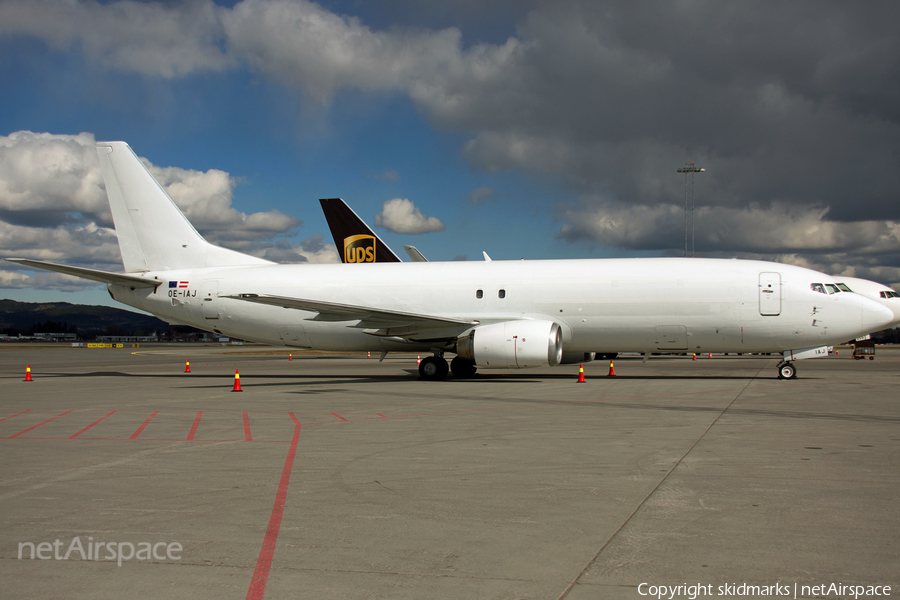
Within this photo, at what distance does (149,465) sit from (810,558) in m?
7.23

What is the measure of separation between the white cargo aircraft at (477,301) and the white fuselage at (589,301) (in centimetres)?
4

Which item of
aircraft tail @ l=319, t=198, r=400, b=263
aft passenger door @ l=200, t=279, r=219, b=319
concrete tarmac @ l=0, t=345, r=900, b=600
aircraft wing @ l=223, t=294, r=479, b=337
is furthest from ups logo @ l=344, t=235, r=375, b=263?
concrete tarmac @ l=0, t=345, r=900, b=600

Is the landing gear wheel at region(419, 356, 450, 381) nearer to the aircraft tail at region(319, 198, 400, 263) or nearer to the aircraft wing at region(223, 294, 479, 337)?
the aircraft wing at region(223, 294, 479, 337)

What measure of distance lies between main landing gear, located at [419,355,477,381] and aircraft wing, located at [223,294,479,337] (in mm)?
1339

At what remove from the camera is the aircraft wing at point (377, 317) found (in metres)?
20.1

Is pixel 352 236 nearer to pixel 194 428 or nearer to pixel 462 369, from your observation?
pixel 462 369

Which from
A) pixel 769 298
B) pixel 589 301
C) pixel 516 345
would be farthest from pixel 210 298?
pixel 769 298

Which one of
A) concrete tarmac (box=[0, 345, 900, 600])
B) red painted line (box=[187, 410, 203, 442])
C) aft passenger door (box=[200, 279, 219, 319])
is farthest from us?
aft passenger door (box=[200, 279, 219, 319])

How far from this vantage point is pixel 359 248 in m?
35.3

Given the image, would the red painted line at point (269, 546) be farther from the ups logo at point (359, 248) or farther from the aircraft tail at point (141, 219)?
the ups logo at point (359, 248)

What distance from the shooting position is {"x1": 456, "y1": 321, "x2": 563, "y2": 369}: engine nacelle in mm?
19531

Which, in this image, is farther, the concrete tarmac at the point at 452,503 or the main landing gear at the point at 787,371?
the main landing gear at the point at 787,371

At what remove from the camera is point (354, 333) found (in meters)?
22.9

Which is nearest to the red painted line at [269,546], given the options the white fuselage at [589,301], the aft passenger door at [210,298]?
the white fuselage at [589,301]
